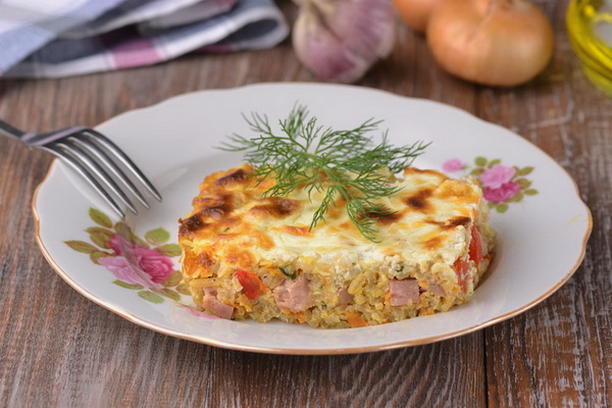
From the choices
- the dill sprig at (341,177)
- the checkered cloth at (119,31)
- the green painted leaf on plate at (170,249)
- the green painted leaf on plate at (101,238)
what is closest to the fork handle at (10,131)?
the checkered cloth at (119,31)

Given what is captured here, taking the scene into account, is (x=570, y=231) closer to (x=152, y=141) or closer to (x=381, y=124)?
(x=381, y=124)

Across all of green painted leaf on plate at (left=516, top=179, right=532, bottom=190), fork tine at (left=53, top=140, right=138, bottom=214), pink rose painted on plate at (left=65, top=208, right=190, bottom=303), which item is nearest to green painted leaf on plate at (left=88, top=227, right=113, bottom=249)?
pink rose painted on plate at (left=65, top=208, right=190, bottom=303)

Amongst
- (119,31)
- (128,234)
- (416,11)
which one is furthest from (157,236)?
(416,11)

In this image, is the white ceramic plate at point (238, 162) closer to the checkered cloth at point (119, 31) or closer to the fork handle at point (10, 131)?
the fork handle at point (10, 131)

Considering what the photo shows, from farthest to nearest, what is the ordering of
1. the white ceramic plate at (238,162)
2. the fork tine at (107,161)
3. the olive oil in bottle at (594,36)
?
the olive oil in bottle at (594,36) → the fork tine at (107,161) → the white ceramic plate at (238,162)

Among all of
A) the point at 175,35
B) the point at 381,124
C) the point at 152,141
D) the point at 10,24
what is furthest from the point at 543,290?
the point at 10,24

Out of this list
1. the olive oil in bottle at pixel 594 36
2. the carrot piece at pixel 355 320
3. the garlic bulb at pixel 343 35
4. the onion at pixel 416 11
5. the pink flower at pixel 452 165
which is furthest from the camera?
the onion at pixel 416 11

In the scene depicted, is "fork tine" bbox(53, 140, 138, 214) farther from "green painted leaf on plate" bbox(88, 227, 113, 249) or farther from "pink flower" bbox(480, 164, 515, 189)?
"pink flower" bbox(480, 164, 515, 189)
